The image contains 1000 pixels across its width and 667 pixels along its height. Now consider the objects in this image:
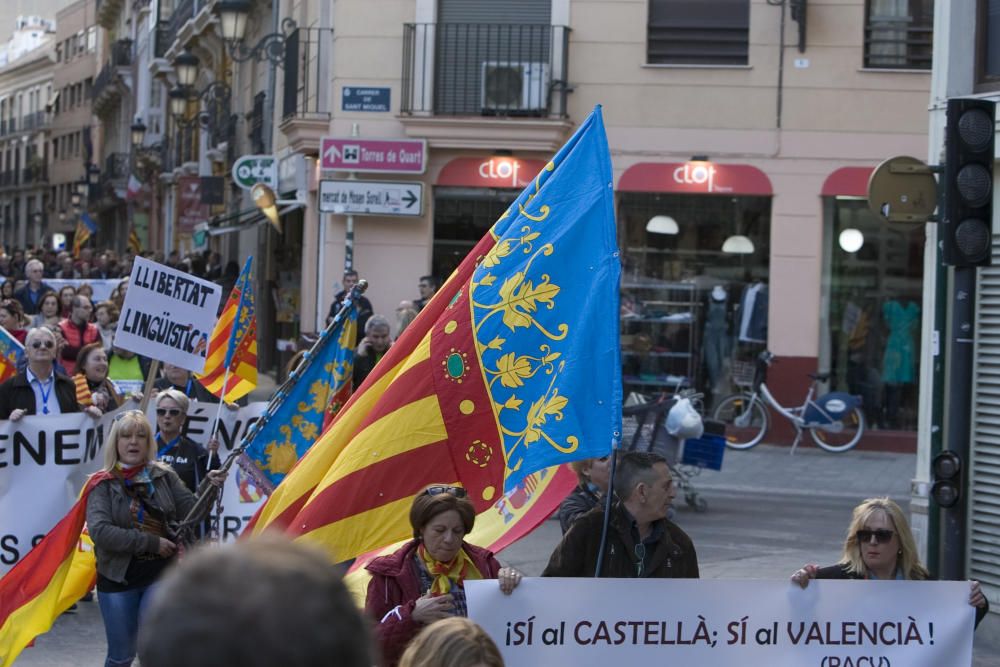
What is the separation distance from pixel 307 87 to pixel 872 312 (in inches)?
348

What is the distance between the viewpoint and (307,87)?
2345 cm

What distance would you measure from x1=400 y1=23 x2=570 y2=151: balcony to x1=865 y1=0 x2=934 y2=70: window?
394 centimetres

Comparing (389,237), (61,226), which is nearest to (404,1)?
(389,237)

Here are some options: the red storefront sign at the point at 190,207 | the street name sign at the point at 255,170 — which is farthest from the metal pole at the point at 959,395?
the red storefront sign at the point at 190,207

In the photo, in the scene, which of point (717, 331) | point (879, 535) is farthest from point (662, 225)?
point (879, 535)

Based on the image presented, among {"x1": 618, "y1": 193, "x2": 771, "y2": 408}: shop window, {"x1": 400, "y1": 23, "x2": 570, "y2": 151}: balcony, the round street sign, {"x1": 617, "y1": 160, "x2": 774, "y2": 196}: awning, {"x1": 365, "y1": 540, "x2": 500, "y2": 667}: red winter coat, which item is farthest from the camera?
{"x1": 400, "y1": 23, "x2": 570, "y2": 151}: balcony

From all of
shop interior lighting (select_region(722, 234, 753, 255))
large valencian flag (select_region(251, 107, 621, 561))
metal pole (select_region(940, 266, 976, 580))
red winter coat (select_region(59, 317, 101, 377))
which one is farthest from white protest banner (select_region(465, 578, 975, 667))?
shop interior lighting (select_region(722, 234, 753, 255))

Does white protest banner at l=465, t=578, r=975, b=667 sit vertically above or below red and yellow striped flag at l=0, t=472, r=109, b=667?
above

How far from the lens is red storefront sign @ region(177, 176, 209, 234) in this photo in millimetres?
30656

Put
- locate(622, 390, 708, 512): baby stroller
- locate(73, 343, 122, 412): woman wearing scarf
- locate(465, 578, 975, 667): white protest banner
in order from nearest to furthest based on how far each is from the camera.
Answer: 1. locate(465, 578, 975, 667): white protest banner
2. locate(73, 343, 122, 412): woman wearing scarf
3. locate(622, 390, 708, 512): baby stroller

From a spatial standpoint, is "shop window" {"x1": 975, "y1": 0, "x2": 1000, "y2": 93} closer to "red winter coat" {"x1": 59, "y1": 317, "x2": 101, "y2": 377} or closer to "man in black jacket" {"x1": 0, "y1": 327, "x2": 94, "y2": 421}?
"man in black jacket" {"x1": 0, "y1": 327, "x2": 94, "y2": 421}

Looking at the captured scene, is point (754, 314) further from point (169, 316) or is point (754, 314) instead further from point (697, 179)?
point (169, 316)

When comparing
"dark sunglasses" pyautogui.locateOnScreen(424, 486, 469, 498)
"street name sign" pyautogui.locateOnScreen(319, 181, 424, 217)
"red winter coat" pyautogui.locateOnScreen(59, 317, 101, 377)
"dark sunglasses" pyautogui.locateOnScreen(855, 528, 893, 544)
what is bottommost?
"dark sunglasses" pyautogui.locateOnScreen(855, 528, 893, 544)

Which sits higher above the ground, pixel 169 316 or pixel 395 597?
pixel 169 316
